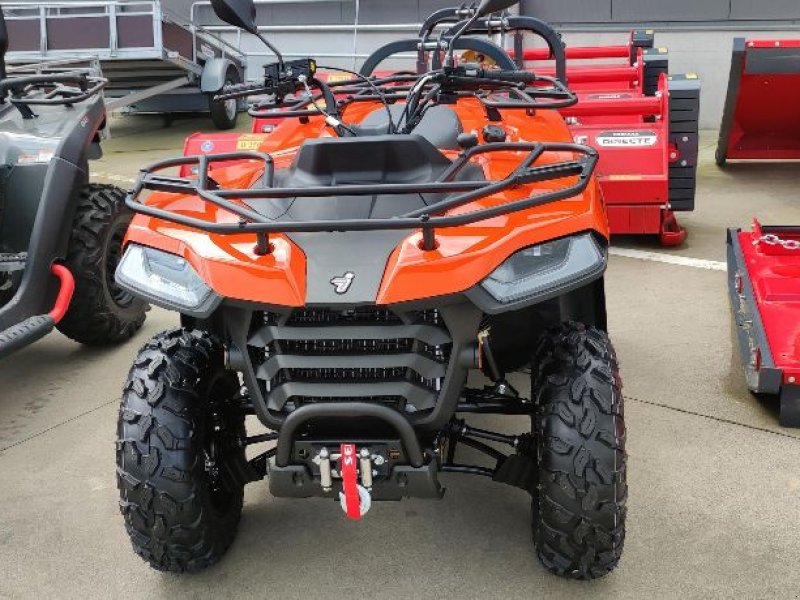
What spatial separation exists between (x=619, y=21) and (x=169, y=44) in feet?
18.0

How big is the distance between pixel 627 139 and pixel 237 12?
3675mm

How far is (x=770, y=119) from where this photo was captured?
7.69 m

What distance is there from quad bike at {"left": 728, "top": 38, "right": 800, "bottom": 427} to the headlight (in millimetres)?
2157

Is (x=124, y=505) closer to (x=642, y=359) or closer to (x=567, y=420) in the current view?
(x=567, y=420)

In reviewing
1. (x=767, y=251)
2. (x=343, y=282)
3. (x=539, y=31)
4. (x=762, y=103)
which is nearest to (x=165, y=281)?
(x=343, y=282)

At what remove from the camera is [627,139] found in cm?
586

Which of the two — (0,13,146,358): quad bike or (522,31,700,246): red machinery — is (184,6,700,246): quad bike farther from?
(0,13,146,358): quad bike

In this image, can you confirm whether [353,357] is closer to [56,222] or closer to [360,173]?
[360,173]

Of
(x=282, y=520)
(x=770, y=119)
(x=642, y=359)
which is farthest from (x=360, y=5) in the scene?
(x=282, y=520)

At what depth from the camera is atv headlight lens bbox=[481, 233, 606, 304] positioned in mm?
2191

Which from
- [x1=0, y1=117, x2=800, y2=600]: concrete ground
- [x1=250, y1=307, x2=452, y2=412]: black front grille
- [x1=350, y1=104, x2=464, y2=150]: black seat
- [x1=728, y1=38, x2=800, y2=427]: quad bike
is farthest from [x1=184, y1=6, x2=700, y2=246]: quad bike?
[x1=250, y1=307, x2=452, y2=412]: black front grille

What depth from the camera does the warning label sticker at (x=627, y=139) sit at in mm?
5829

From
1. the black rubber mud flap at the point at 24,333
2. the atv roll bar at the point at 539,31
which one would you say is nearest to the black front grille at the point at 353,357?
the black rubber mud flap at the point at 24,333

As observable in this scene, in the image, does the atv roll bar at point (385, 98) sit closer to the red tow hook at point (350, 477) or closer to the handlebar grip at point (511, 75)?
the handlebar grip at point (511, 75)
